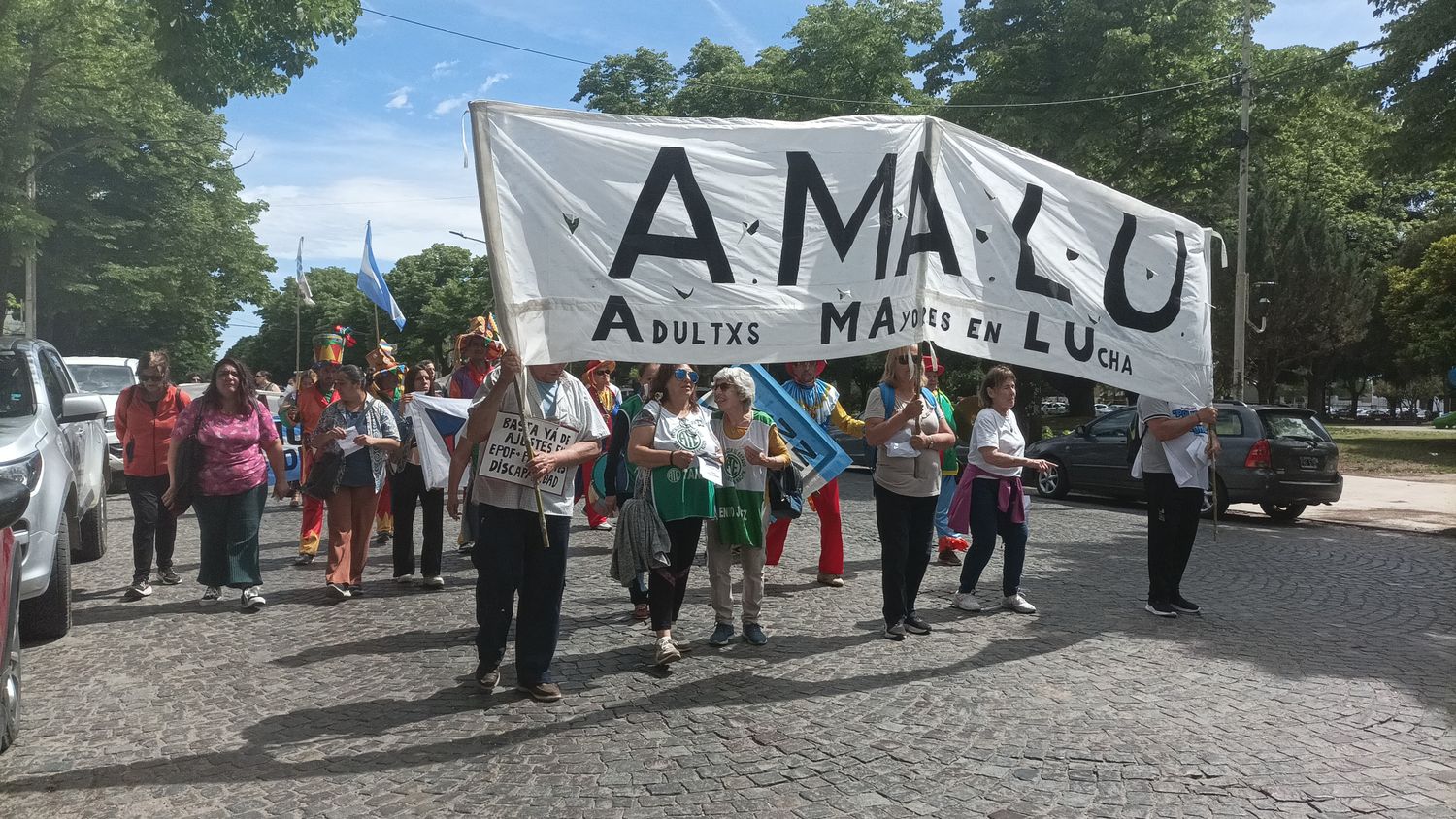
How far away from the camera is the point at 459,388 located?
8.89 meters

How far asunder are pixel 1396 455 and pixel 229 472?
27.8m

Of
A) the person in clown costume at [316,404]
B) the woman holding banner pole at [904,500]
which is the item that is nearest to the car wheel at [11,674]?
the woman holding banner pole at [904,500]

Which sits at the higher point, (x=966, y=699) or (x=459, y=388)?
(x=459, y=388)

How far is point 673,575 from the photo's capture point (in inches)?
234

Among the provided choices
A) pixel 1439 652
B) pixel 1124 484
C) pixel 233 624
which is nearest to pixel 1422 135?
pixel 1124 484

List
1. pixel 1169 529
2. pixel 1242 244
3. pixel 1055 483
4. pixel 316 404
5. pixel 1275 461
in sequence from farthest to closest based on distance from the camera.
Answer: pixel 1242 244, pixel 1055 483, pixel 1275 461, pixel 316 404, pixel 1169 529

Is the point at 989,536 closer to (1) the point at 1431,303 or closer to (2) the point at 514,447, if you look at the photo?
(2) the point at 514,447

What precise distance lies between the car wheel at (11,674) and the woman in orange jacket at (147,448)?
4.03m

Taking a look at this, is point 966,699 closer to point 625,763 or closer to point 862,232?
point 625,763

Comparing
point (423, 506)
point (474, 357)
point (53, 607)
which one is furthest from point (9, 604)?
point (474, 357)

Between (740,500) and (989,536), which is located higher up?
(740,500)

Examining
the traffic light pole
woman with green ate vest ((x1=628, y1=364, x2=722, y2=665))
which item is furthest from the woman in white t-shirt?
the traffic light pole

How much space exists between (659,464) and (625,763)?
1795 millimetres

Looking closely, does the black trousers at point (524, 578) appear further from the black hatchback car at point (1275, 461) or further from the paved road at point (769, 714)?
the black hatchback car at point (1275, 461)
